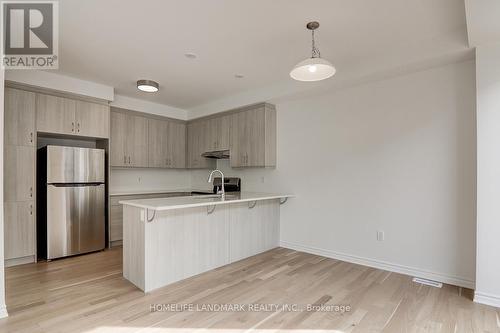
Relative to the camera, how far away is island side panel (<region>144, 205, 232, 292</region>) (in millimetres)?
2830

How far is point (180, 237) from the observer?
3076 millimetres

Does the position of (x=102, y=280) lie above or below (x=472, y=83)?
below

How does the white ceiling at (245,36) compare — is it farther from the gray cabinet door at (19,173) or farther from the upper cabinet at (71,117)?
the gray cabinet door at (19,173)

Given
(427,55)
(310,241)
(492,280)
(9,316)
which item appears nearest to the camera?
(9,316)

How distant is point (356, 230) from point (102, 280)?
3.26 metres

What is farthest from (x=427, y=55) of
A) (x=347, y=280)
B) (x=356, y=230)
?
(x=347, y=280)

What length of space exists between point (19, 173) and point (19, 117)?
748mm

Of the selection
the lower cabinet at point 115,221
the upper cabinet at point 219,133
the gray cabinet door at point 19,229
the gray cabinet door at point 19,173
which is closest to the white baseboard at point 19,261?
the gray cabinet door at point 19,229

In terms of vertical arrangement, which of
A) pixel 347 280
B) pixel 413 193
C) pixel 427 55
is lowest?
pixel 347 280

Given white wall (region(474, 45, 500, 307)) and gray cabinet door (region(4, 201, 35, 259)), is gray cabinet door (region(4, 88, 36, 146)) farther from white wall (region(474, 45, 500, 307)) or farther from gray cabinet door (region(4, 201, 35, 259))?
white wall (region(474, 45, 500, 307))

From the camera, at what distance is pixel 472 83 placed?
2.87 metres

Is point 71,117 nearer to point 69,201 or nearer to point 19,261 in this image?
point 69,201

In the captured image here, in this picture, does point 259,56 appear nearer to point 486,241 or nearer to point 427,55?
point 427,55

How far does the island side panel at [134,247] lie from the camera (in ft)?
9.22
